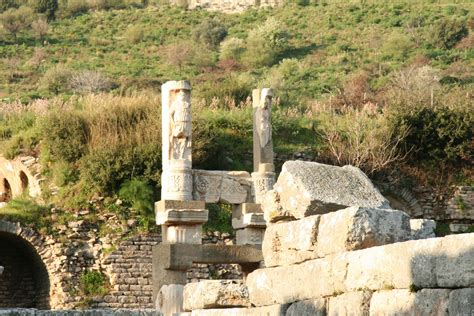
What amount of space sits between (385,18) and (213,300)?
50.9 metres

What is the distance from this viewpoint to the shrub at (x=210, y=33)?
5916 cm

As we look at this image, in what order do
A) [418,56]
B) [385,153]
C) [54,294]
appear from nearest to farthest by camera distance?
[54,294] < [385,153] < [418,56]

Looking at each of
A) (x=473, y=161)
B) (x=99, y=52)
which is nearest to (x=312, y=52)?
(x=99, y=52)

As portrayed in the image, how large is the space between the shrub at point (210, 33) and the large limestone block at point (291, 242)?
48.9 m

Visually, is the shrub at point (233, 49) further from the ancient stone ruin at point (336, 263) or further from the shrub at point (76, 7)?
the ancient stone ruin at point (336, 263)

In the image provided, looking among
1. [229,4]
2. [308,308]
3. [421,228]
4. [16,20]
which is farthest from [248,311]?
[229,4]

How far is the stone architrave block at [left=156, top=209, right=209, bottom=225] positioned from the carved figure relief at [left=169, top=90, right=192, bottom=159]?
112cm

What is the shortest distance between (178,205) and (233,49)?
35.9 meters

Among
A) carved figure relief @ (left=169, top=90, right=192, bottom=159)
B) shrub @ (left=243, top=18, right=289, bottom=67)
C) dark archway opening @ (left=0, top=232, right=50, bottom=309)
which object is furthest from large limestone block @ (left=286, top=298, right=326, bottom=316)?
shrub @ (left=243, top=18, right=289, bottom=67)

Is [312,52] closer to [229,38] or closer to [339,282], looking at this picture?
[229,38]

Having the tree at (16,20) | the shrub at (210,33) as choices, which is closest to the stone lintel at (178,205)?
the shrub at (210,33)

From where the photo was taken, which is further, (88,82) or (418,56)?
(418,56)

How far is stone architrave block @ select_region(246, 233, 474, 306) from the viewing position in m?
7.59

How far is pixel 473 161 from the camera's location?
30625 millimetres
